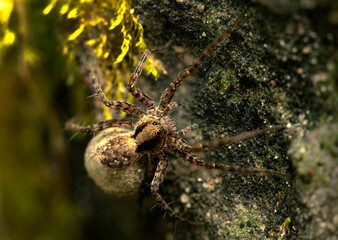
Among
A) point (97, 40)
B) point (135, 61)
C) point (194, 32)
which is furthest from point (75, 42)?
point (194, 32)

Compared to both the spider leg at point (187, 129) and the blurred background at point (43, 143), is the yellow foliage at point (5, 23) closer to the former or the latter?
the blurred background at point (43, 143)

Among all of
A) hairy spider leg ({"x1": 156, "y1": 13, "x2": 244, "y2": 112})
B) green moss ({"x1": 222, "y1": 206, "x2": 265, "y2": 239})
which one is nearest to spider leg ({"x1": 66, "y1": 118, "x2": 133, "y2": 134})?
hairy spider leg ({"x1": 156, "y1": 13, "x2": 244, "y2": 112})

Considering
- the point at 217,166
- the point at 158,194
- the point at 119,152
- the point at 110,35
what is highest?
the point at 110,35

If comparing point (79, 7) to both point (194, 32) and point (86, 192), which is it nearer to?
point (194, 32)

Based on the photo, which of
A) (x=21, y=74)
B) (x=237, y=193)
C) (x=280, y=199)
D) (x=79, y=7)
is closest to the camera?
(x=280, y=199)

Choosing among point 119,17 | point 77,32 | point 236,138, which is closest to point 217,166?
point 236,138

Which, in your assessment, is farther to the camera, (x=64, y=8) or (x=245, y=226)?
(x=64, y=8)

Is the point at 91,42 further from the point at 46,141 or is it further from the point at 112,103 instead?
the point at 46,141
